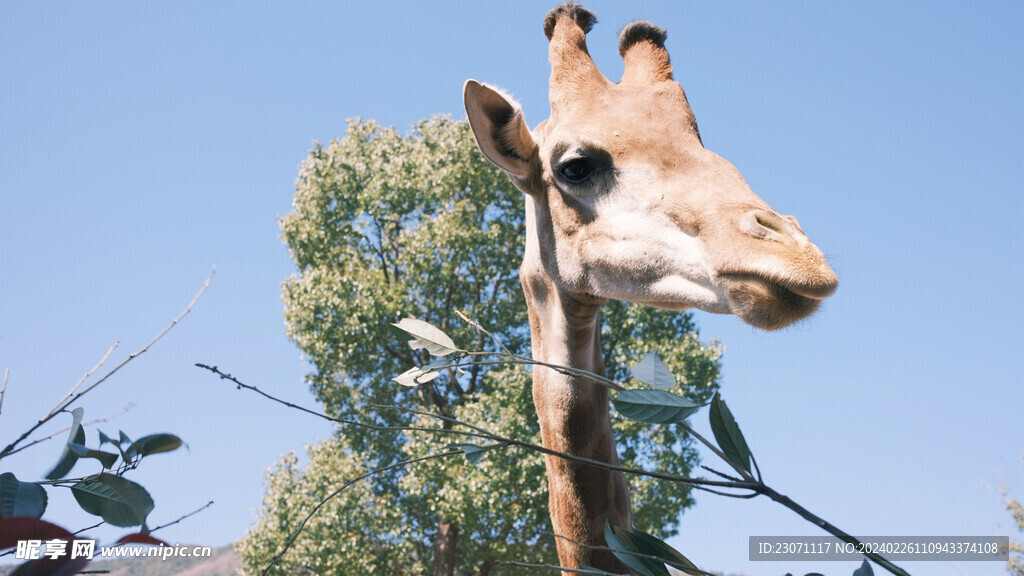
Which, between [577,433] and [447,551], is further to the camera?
[447,551]

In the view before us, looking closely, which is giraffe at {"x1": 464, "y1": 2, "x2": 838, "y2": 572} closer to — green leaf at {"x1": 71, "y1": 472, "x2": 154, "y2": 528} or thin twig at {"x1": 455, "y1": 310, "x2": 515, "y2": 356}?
thin twig at {"x1": 455, "y1": 310, "x2": 515, "y2": 356}

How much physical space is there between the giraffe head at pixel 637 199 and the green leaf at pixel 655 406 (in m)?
0.91

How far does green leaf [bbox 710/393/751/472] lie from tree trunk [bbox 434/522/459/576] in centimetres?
1657

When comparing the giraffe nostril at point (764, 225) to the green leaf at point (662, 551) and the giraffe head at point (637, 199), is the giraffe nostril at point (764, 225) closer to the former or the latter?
the giraffe head at point (637, 199)

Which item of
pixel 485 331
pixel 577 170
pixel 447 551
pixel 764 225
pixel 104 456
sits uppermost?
pixel 447 551

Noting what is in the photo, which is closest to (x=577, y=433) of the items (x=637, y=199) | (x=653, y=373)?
(x=637, y=199)

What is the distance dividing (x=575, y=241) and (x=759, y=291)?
2.99 feet

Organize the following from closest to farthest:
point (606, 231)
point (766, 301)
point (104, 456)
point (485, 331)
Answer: point (104, 456), point (766, 301), point (485, 331), point (606, 231)

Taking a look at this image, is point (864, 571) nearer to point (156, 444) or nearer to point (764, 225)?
point (764, 225)

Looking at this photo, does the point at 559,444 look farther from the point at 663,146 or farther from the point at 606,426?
the point at 663,146

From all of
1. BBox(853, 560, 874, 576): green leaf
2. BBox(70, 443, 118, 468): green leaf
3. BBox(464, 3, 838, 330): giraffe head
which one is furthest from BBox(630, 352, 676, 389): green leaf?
BBox(70, 443, 118, 468): green leaf

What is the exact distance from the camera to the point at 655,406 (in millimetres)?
1406

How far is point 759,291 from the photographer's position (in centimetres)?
223

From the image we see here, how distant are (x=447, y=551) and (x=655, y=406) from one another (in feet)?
55.6
